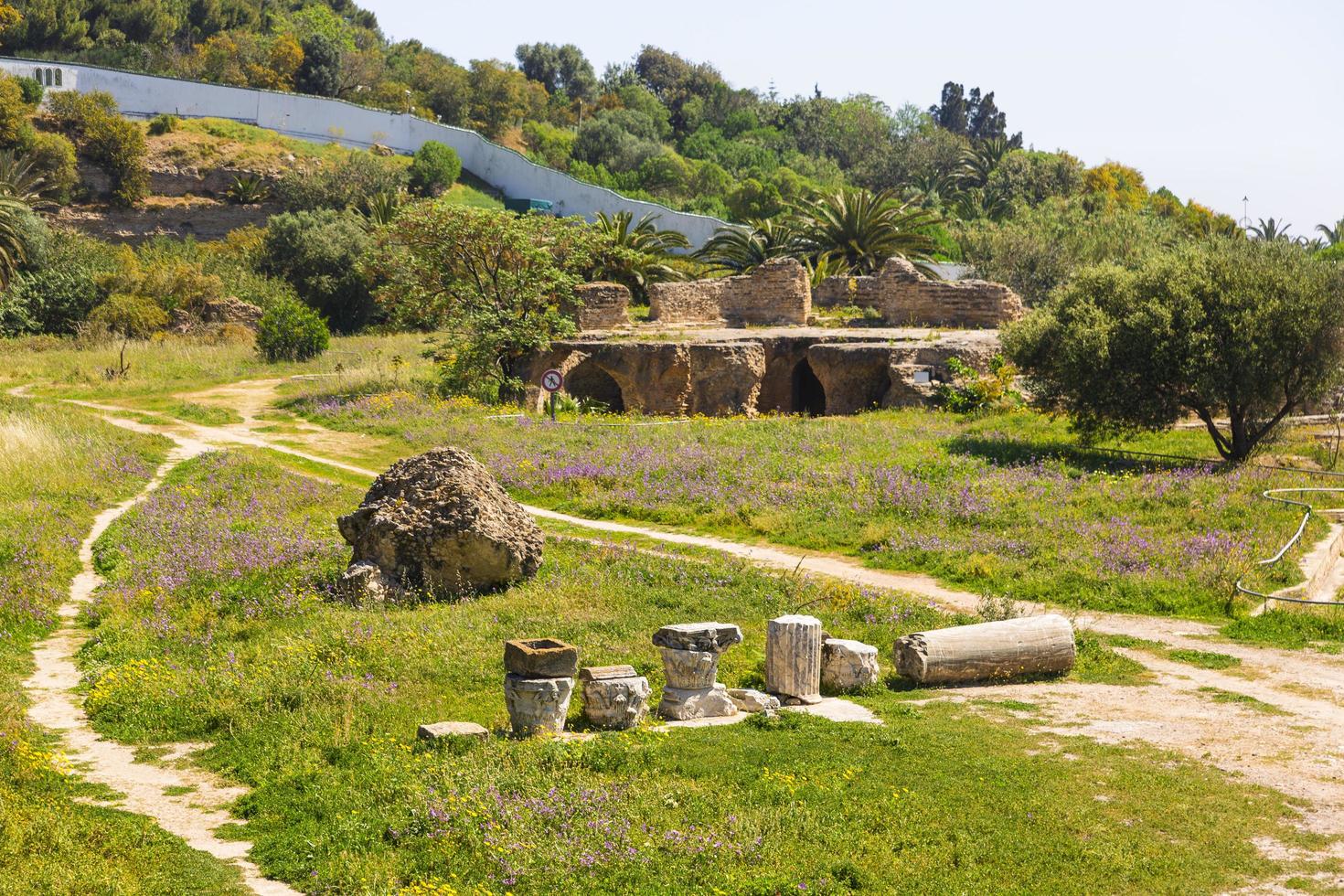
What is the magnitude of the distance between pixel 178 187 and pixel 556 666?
5307cm

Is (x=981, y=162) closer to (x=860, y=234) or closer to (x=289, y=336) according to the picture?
(x=860, y=234)

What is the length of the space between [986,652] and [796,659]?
197 cm

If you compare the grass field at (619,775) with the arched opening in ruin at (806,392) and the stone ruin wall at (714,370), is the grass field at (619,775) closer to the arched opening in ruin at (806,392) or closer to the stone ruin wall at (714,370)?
the stone ruin wall at (714,370)

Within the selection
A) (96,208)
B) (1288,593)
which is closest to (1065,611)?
(1288,593)

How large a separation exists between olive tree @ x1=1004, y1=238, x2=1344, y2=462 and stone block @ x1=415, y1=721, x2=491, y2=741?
14.0 m

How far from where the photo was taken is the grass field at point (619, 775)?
25.3 ft

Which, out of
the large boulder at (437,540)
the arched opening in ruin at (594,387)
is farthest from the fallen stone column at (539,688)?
the arched opening in ruin at (594,387)

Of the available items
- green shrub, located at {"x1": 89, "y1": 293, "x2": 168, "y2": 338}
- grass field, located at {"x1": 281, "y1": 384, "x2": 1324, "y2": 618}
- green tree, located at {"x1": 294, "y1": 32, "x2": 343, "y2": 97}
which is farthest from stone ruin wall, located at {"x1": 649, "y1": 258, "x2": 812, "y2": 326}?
green tree, located at {"x1": 294, "y1": 32, "x2": 343, "y2": 97}

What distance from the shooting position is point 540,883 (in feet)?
24.9

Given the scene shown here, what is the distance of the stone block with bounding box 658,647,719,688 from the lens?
10.7m

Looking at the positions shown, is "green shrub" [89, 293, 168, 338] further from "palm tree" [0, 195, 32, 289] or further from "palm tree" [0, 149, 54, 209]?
"palm tree" [0, 149, 54, 209]

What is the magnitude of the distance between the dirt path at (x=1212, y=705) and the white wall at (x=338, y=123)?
4423 cm

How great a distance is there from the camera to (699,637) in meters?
10.7

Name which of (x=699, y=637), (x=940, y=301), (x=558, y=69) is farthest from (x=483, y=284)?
(x=558, y=69)
